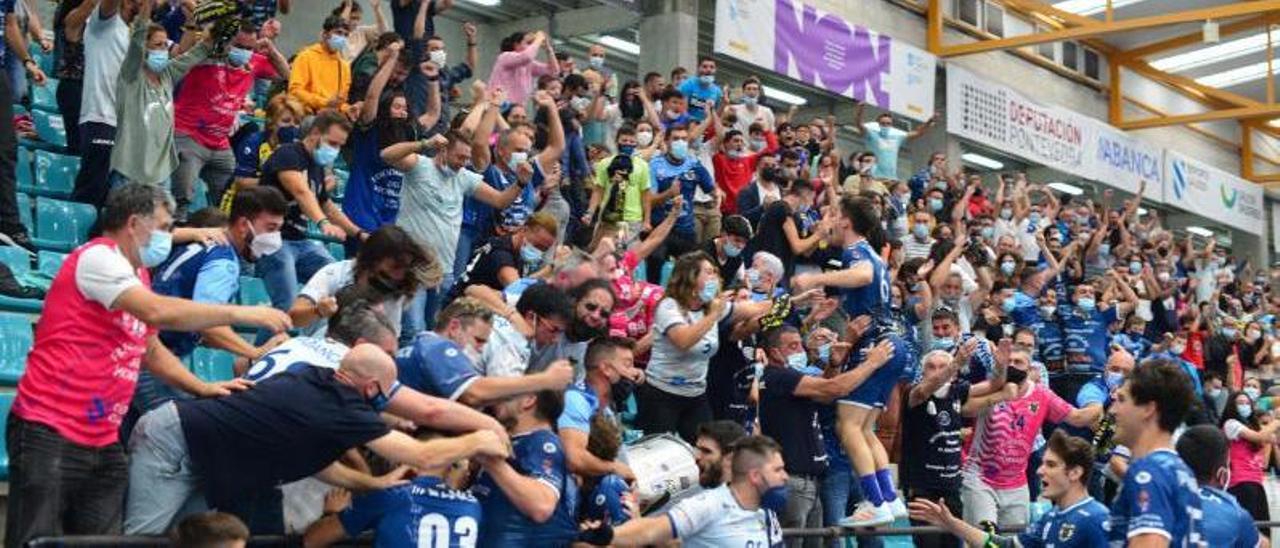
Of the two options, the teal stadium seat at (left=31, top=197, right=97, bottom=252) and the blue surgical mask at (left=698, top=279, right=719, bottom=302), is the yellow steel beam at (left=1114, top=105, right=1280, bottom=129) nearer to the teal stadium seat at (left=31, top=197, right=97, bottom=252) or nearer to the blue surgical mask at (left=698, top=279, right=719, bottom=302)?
the blue surgical mask at (left=698, top=279, right=719, bottom=302)

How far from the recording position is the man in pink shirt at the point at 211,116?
1023cm

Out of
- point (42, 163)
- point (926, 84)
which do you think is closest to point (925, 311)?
point (42, 163)

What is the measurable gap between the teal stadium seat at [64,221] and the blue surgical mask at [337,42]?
2648mm

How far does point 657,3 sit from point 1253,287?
426 inches

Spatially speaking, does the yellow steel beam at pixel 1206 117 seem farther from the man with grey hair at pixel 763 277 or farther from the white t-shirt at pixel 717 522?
the white t-shirt at pixel 717 522

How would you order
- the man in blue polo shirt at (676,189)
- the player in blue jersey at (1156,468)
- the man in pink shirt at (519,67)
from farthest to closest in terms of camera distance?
1. the man in pink shirt at (519,67)
2. the man in blue polo shirt at (676,189)
3. the player in blue jersey at (1156,468)

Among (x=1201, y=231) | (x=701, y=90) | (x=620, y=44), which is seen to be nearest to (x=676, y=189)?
(x=701, y=90)

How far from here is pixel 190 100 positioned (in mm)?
10305

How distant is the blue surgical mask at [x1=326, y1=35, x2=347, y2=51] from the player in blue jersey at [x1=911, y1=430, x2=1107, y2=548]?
6198 millimetres

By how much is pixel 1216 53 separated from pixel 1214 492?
23670 mm

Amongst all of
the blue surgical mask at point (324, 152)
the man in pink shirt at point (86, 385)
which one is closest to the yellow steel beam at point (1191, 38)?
the blue surgical mask at point (324, 152)

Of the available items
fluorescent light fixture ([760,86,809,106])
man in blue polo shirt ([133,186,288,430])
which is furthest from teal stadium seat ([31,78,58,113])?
fluorescent light fixture ([760,86,809,106])

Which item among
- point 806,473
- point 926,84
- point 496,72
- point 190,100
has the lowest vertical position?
point 806,473

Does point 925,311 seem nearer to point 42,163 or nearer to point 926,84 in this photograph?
point 42,163
